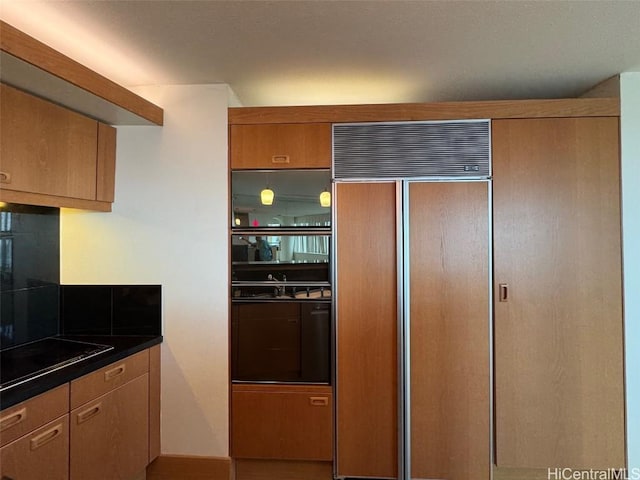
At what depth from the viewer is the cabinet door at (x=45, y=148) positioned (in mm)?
1601

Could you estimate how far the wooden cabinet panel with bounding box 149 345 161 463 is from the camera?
7.14 feet

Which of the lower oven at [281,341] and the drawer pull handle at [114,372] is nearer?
the drawer pull handle at [114,372]

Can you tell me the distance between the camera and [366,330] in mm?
2199

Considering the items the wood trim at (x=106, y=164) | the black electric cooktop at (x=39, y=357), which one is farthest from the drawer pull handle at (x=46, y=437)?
the wood trim at (x=106, y=164)

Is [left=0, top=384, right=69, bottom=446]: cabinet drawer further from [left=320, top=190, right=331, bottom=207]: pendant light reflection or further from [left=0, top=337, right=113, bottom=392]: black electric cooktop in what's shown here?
[left=320, top=190, right=331, bottom=207]: pendant light reflection

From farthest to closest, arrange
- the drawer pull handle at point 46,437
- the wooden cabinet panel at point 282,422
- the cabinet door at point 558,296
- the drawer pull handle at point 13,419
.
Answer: the wooden cabinet panel at point 282,422, the cabinet door at point 558,296, the drawer pull handle at point 46,437, the drawer pull handle at point 13,419

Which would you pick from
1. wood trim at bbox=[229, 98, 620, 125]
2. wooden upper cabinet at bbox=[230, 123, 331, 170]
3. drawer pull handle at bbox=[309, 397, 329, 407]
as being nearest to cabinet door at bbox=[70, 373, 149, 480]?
drawer pull handle at bbox=[309, 397, 329, 407]

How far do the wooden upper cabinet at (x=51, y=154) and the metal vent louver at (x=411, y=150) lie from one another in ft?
4.61

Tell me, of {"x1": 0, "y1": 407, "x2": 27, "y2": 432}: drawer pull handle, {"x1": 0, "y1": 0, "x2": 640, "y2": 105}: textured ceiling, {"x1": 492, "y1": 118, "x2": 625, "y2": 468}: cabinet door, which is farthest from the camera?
{"x1": 492, "y1": 118, "x2": 625, "y2": 468}: cabinet door

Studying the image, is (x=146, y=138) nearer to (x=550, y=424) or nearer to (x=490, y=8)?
(x=490, y=8)

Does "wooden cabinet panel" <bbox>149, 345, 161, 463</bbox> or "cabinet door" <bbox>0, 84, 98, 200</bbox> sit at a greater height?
"cabinet door" <bbox>0, 84, 98, 200</bbox>

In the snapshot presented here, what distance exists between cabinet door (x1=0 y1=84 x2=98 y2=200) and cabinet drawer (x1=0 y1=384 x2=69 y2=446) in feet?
3.03

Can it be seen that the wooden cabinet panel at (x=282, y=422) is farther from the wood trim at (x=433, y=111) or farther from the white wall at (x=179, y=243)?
the wood trim at (x=433, y=111)

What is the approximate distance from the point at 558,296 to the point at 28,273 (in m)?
3.10
